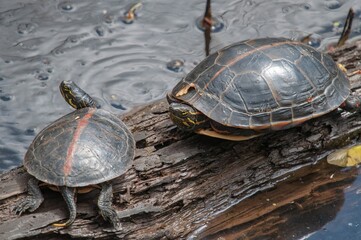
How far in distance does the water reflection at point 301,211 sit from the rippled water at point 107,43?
182cm

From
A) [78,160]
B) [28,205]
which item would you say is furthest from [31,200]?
[78,160]

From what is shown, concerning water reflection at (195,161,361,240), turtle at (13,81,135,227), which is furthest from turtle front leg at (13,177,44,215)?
water reflection at (195,161,361,240)

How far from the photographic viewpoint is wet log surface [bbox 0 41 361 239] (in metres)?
3.85

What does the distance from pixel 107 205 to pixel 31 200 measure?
0.51 meters

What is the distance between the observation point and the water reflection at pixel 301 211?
13.7 ft

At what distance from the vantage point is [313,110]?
4328 millimetres

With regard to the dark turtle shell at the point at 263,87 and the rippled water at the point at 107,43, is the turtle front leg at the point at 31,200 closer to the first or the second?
the dark turtle shell at the point at 263,87

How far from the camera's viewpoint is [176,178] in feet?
13.7

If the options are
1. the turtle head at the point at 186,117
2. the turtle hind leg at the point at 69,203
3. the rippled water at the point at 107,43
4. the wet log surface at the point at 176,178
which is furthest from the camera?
the rippled water at the point at 107,43

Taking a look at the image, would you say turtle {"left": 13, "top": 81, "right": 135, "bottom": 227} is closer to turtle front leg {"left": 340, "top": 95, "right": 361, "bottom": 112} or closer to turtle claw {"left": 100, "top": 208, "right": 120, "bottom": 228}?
turtle claw {"left": 100, "top": 208, "right": 120, "bottom": 228}

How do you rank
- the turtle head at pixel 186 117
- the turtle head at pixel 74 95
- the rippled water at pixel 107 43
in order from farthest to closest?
the rippled water at pixel 107 43 < the turtle head at pixel 74 95 < the turtle head at pixel 186 117

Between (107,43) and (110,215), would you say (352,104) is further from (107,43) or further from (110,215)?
(107,43)

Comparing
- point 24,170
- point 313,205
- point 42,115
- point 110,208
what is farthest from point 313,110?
point 42,115

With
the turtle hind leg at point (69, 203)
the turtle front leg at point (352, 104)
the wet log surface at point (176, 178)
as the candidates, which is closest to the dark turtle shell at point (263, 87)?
the turtle front leg at point (352, 104)
